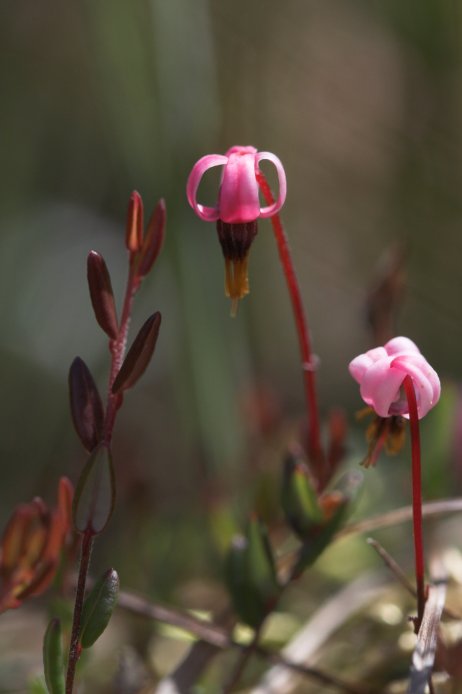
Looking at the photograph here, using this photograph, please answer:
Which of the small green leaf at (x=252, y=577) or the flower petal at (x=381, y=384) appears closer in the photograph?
the flower petal at (x=381, y=384)

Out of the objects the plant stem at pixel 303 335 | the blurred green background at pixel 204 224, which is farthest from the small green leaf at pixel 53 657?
Answer: the blurred green background at pixel 204 224

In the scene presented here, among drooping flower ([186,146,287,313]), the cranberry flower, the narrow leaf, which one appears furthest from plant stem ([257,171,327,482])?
the narrow leaf

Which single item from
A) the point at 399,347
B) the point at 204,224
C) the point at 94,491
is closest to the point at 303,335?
the point at 399,347

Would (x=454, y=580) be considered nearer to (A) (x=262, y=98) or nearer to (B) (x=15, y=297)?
(B) (x=15, y=297)

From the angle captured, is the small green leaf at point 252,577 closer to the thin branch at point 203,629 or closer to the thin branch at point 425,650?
the thin branch at point 203,629

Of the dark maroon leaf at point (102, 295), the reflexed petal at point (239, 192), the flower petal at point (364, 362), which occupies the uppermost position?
the reflexed petal at point (239, 192)

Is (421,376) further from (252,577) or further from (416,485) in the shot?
(252,577)

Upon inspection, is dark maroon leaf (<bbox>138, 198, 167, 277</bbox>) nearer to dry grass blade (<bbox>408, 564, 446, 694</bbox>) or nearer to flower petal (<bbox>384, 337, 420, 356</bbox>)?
flower petal (<bbox>384, 337, 420, 356</bbox>)

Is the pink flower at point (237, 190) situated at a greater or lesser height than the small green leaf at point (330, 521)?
greater
